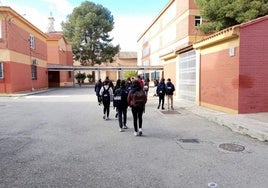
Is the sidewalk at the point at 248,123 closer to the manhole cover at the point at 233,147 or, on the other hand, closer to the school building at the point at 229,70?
the school building at the point at 229,70

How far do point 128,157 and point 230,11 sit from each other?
1894 centimetres

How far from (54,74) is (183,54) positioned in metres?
30.0

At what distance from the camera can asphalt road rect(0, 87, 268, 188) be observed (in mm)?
4539

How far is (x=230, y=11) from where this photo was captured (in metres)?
21.2

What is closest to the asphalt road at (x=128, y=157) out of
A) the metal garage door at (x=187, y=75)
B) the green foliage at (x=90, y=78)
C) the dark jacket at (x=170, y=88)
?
the dark jacket at (x=170, y=88)

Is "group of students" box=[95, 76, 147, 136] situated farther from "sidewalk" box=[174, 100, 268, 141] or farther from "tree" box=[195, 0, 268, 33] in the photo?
"tree" box=[195, 0, 268, 33]

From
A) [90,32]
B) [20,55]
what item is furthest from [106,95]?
[90,32]

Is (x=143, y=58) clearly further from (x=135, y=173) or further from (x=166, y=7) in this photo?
(x=135, y=173)

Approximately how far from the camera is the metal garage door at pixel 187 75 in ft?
54.8

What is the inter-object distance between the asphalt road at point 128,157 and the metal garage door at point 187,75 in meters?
7.55

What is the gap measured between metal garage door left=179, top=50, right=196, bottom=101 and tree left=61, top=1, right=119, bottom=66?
1468 inches

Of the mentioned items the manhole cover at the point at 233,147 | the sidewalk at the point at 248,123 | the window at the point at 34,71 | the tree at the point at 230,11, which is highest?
the tree at the point at 230,11

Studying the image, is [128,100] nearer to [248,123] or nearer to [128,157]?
[128,157]

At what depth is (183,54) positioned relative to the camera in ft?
61.7
